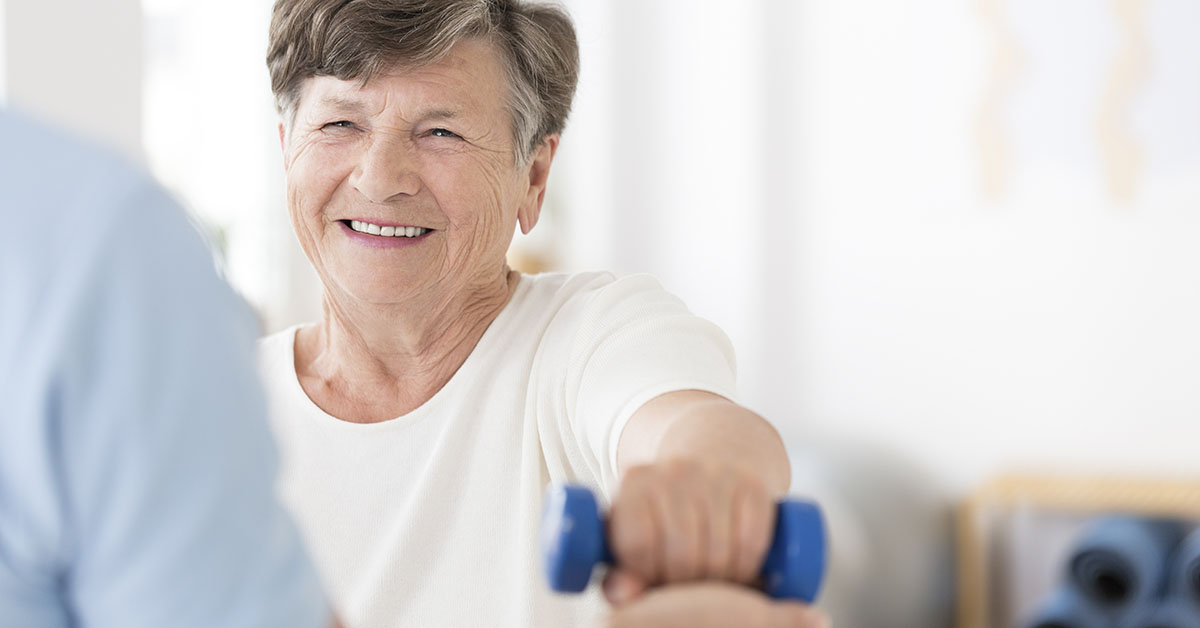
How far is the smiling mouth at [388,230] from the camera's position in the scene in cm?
124

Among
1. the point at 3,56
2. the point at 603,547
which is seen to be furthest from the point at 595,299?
the point at 3,56

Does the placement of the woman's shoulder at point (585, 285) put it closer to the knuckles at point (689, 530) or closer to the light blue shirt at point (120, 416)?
the knuckles at point (689, 530)

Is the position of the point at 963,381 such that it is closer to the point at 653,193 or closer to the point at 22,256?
the point at 653,193

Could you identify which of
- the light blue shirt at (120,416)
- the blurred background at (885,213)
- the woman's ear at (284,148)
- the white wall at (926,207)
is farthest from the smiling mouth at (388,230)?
the white wall at (926,207)

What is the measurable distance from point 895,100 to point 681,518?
3096 millimetres

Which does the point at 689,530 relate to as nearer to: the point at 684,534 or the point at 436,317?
the point at 684,534

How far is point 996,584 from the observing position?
3354mm

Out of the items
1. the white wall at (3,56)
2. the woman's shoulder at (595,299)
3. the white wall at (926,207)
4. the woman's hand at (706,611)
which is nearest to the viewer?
the woman's hand at (706,611)

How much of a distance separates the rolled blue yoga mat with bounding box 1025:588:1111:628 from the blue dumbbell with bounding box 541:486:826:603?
2.59 meters

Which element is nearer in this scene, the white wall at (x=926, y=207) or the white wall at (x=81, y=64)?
the white wall at (x=81, y=64)

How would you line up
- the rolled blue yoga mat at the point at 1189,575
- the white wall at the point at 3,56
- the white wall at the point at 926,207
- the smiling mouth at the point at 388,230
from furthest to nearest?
the white wall at the point at 926,207 → the rolled blue yoga mat at the point at 1189,575 → the white wall at the point at 3,56 → the smiling mouth at the point at 388,230

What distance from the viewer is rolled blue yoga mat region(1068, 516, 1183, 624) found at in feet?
9.52

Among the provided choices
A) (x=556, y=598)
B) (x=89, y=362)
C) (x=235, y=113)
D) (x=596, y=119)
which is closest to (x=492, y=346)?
(x=556, y=598)

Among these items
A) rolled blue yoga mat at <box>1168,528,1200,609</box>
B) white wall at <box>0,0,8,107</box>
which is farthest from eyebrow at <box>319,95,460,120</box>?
rolled blue yoga mat at <box>1168,528,1200,609</box>
